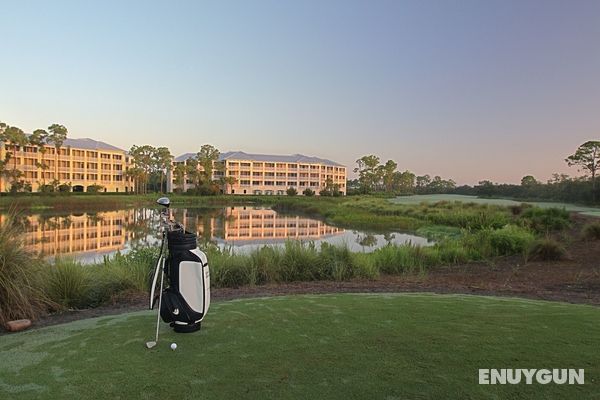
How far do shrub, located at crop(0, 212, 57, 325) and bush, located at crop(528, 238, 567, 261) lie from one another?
488 inches

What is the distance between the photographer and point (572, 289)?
305 inches

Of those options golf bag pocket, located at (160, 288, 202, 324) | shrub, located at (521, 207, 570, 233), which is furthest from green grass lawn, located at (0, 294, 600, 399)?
shrub, located at (521, 207, 570, 233)

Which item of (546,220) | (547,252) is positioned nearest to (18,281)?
(547,252)

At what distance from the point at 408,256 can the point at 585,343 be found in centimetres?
770

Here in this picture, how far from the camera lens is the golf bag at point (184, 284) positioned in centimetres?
411

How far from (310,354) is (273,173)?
4106 inches

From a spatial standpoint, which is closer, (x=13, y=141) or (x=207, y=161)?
(x=13, y=141)

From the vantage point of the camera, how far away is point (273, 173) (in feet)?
352

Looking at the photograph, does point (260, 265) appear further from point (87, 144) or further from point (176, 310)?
point (87, 144)

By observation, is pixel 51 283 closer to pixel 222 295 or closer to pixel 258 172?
pixel 222 295

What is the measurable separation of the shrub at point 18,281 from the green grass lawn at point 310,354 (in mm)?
1008

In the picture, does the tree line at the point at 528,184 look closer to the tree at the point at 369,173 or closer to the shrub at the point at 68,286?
the tree at the point at 369,173

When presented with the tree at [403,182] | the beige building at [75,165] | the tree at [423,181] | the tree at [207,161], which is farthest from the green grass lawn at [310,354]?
the tree at [423,181]

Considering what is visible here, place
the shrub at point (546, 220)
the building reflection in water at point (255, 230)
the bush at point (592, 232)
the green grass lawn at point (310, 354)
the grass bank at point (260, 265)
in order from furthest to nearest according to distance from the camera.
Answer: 1. the building reflection in water at point (255, 230)
2. the shrub at point (546, 220)
3. the bush at point (592, 232)
4. the grass bank at point (260, 265)
5. the green grass lawn at point (310, 354)
